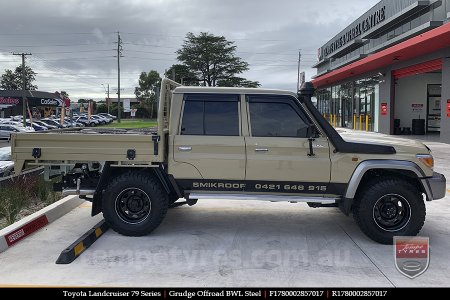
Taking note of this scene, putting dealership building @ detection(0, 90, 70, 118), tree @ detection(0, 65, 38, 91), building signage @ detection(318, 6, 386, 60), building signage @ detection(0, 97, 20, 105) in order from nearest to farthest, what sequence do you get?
1. building signage @ detection(318, 6, 386, 60)
2. building signage @ detection(0, 97, 20, 105)
3. dealership building @ detection(0, 90, 70, 118)
4. tree @ detection(0, 65, 38, 91)

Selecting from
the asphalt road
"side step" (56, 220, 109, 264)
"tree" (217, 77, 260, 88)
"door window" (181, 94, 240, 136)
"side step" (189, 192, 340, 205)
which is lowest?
the asphalt road

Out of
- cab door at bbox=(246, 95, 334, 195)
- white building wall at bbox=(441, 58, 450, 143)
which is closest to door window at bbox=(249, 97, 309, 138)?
cab door at bbox=(246, 95, 334, 195)

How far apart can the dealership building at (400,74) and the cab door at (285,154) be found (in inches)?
548

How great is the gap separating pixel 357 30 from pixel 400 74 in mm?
15208

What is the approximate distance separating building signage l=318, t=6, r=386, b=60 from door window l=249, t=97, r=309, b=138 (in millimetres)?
30814

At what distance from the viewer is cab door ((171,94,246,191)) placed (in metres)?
5.86

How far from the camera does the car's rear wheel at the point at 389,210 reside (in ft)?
18.7

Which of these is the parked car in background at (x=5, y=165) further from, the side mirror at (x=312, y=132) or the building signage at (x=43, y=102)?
the building signage at (x=43, y=102)

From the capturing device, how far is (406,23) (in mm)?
30016

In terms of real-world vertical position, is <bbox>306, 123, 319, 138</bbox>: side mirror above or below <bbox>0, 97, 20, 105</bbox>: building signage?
below

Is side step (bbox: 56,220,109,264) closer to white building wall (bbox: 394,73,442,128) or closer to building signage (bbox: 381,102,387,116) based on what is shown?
building signage (bbox: 381,102,387,116)
